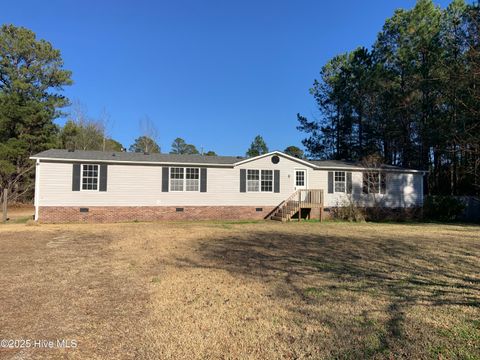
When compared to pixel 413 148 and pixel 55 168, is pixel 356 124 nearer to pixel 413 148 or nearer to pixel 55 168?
pixel 413 148

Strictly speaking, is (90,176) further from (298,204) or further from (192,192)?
(298,204)

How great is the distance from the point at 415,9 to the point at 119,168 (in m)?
26.9

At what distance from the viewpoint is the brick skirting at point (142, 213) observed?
14.9m

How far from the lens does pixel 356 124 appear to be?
102 feet

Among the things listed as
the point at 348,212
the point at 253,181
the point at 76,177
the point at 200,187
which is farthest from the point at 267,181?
the point at 76,177

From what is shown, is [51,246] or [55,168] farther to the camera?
[55,168]

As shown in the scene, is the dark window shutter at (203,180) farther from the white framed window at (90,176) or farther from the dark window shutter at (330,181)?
the dark window shutter at (330,181)

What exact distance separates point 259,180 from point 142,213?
646 cm

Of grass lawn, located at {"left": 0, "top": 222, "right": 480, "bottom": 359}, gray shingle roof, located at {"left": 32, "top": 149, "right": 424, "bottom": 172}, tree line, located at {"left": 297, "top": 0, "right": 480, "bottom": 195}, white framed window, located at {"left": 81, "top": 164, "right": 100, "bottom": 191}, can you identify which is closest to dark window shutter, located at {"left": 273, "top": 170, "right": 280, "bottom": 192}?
gray shingle roof, located at {"left": 32, "top": 149, "right": 424, "bottom": 172}

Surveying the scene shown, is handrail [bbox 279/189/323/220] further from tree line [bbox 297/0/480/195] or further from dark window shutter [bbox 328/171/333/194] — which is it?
tree line [bbox 297/0/480/195]

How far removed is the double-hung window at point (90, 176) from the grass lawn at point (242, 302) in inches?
276

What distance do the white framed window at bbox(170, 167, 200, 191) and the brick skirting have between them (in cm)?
104

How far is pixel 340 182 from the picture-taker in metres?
19.1

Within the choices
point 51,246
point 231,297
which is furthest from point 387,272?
point 51,246
